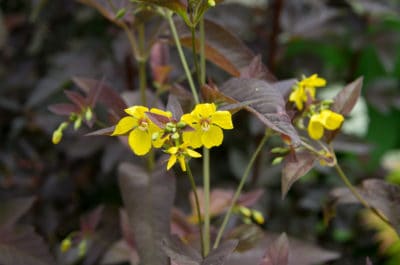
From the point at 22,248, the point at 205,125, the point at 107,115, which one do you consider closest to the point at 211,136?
the point at 205,125

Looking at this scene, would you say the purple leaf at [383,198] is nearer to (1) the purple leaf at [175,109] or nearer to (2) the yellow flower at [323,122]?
(2) the yellow flower at [323,122]

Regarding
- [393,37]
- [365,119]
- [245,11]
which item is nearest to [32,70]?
[245,11]

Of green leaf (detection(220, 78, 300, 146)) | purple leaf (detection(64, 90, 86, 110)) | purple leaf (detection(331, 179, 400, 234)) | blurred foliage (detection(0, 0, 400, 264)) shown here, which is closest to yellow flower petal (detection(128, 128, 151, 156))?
green leaf (detection(220, 78, 300, 146))

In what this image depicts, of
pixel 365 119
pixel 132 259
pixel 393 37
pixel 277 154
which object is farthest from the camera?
pixel 365 119

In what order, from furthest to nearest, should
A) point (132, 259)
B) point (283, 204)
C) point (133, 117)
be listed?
point (283, 204)
point (132, 259)
point (133, 117)

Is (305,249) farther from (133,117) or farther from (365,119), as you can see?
(365,119)

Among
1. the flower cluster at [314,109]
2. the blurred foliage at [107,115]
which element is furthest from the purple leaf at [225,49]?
the blurred foliage at [107,115]

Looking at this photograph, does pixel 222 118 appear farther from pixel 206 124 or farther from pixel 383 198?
pixel 383 198
